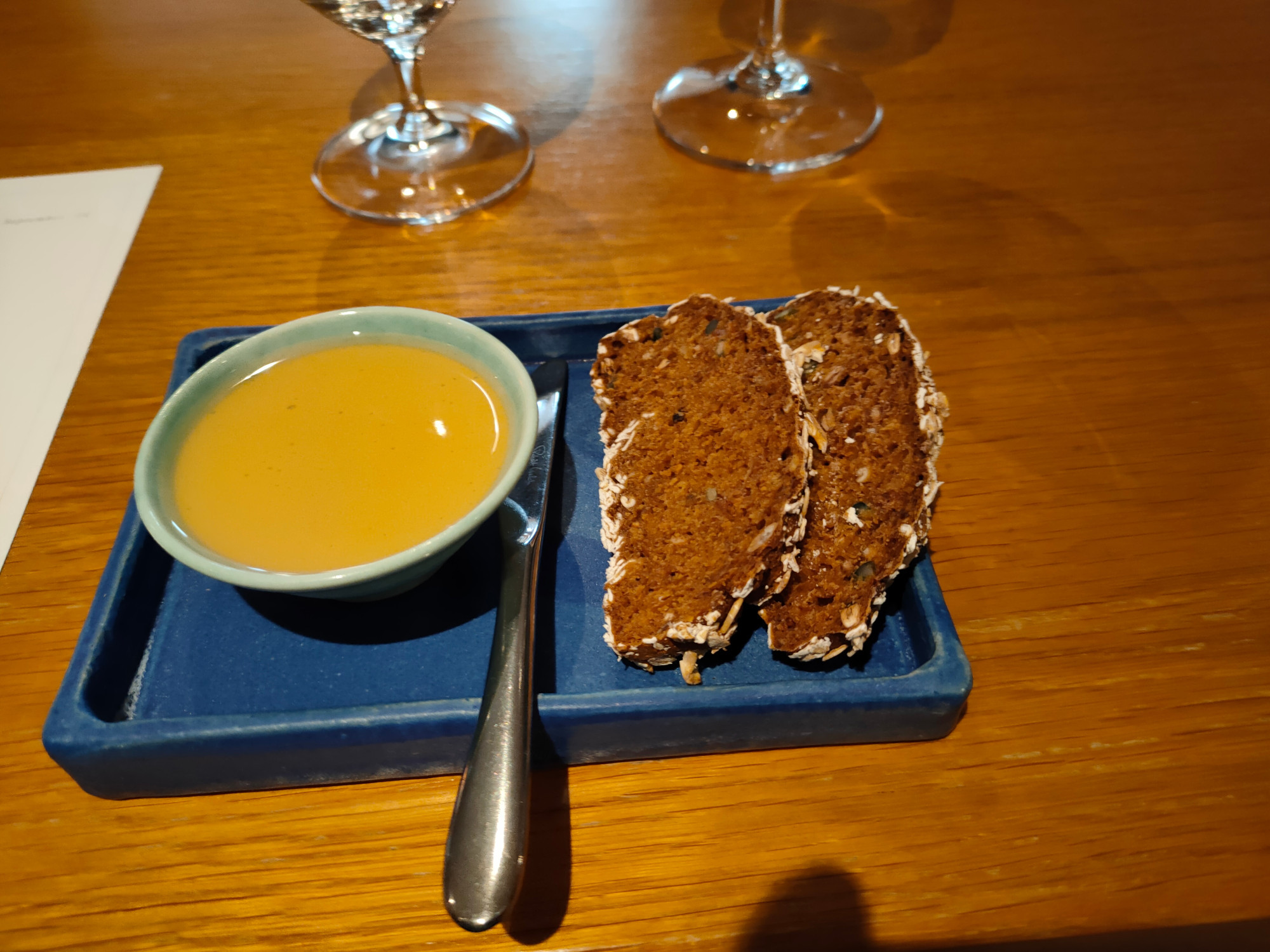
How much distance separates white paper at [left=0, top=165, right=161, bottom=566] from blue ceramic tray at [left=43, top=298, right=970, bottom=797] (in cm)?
27

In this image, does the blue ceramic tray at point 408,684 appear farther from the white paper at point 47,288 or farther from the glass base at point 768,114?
the glass base at point 768,114

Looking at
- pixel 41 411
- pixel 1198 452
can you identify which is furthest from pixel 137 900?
pixel 1198 452

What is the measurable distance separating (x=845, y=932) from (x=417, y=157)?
44.8 inches

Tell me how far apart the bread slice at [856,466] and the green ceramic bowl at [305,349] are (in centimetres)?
24

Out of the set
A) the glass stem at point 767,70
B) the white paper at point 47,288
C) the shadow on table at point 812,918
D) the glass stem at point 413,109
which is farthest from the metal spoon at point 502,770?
the glass stem at point 767,70

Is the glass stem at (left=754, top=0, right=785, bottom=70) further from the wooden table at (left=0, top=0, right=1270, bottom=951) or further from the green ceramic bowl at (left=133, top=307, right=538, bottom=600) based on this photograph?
the green ceramic bowl at (left=133, top=307, right=538, bottom=600)

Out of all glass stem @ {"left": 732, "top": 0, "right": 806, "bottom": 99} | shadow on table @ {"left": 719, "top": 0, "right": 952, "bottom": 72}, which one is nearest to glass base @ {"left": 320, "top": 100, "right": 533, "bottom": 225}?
glass stem @ {"left": 732, "top": 0, "right": 806, "bottom": 99}

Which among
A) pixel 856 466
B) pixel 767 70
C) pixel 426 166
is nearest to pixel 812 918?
pixel 856 466

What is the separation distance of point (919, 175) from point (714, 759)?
93 centimetres

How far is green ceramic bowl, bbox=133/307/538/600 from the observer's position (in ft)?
2.00

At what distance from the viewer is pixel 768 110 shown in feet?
4.39

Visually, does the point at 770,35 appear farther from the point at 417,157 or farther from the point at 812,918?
the point at 812,918

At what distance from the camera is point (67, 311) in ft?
3.57

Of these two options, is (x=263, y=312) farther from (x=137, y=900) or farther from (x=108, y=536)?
(x=137, y=900)
